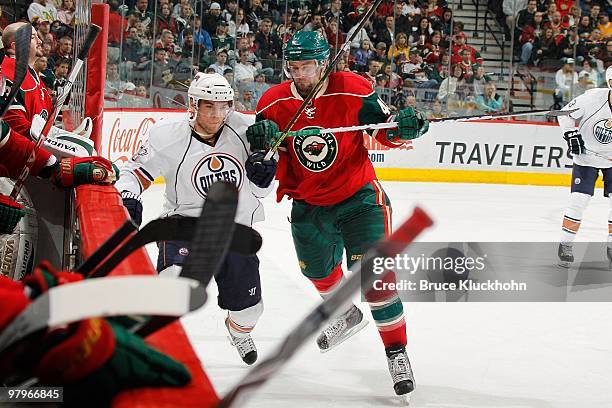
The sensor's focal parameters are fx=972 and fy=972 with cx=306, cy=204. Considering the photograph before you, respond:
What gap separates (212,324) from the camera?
14.0ft

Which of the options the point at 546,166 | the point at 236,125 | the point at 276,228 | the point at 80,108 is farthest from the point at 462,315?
the point at 546,166

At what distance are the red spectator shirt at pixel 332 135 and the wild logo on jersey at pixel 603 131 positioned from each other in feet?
10.0

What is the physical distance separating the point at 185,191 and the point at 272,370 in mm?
2482

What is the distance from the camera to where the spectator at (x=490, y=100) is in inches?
444

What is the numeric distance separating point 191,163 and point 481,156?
770 centimetres

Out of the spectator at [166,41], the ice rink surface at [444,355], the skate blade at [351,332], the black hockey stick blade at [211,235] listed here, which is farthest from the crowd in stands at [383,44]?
the black hockey stick blade at [211,235]

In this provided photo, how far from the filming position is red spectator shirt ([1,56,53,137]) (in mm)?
3135

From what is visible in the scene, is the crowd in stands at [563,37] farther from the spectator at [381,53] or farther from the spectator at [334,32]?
the spectator at [334,32]

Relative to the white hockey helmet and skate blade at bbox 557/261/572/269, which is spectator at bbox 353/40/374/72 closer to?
skate blade at bbox 557/261/572/269

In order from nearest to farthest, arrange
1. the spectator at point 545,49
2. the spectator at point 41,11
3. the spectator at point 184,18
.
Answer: the spectator at point 41,11 → the spectator at point 184,18 → the spectator at point 545,49

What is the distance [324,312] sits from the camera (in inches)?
42.6

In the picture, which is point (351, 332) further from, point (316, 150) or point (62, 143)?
point (62, 143)

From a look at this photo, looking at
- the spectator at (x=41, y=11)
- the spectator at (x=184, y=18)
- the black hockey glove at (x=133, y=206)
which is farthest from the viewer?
the spectator at (x=184, y=18)

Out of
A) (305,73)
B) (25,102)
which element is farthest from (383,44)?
(25,102)
